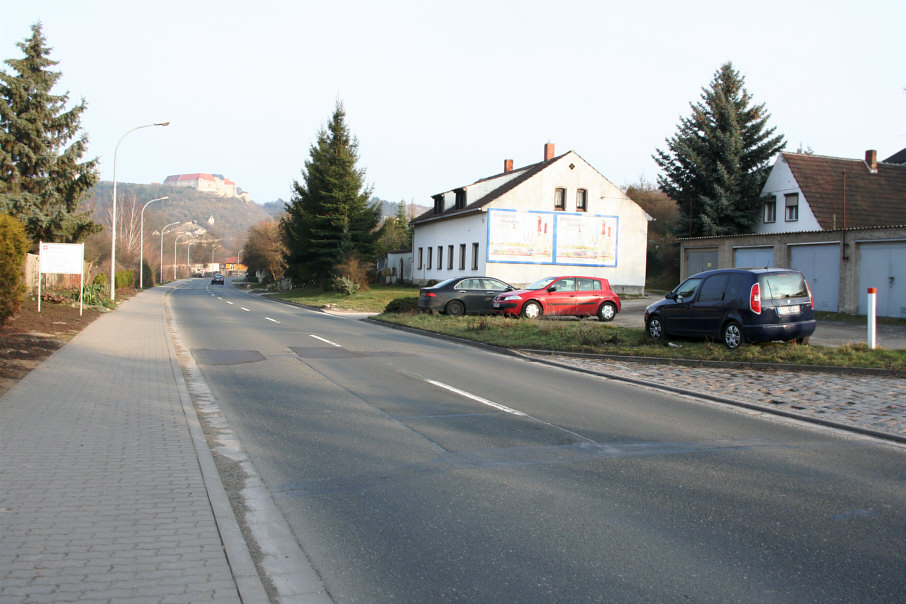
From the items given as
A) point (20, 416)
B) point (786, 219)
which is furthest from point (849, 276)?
point (20, 416)

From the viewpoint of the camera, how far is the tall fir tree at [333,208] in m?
47.7

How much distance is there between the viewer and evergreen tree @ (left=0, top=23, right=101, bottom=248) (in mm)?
28194

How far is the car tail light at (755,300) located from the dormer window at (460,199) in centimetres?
3363

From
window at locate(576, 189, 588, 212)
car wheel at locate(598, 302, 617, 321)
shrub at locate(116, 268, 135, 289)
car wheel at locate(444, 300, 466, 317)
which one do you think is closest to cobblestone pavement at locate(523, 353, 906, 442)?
car wheel at locate(598, 302, 617, 321)

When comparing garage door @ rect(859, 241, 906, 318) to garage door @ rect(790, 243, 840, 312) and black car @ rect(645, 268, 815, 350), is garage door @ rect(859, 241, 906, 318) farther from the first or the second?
black car @ rect(645, 268, 815, 350)

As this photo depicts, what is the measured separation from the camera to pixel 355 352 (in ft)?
47.4

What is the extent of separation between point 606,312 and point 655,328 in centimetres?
741

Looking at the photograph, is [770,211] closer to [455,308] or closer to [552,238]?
[552,238]

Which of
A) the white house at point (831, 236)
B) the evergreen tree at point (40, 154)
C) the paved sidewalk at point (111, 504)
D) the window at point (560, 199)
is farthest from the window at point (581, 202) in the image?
the paved sidewalk at point (111, 504)

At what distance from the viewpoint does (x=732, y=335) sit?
13.2 m

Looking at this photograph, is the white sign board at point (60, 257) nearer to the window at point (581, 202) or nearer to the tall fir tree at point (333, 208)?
the tall fir tree at point (333, 208)

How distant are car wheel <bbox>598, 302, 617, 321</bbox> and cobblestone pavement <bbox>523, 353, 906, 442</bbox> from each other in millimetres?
9992

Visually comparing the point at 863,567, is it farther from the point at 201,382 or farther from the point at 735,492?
the point at 201,382

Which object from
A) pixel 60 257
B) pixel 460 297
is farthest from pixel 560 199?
pixel 60 257
